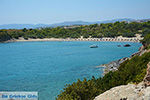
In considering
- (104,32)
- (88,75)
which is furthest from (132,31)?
(88,75)

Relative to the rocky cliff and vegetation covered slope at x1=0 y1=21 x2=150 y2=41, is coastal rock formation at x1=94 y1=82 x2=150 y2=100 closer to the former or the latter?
the rocky cliff

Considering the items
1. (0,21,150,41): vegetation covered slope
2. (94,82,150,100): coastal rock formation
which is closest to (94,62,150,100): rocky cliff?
(94,82,150,100): coastal rock formation

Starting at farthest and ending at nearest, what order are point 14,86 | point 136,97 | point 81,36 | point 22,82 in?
point 81,36 < point 22,82 < point 14,86 < point 136,97

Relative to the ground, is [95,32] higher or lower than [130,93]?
lower

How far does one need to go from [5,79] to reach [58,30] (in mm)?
89605

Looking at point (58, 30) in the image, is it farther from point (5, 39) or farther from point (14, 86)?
point (14, 86)

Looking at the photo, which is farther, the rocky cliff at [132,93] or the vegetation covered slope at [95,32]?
the vegetation covered slope at [95,32]

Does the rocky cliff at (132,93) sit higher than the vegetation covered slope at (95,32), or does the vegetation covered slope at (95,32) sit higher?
the rocky cliff at (132,93)

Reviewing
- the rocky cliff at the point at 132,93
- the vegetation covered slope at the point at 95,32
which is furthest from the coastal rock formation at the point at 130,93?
the vegetation covered slope at the point at 95,32

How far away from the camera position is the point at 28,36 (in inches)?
4473

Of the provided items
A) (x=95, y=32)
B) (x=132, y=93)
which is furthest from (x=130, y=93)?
(x=95, y=32)

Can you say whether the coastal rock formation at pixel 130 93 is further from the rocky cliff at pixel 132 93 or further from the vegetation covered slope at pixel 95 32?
the vegetation covered slope at pixel 95 32

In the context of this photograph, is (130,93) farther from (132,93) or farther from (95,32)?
(95,32)

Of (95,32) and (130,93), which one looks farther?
(95,32)
